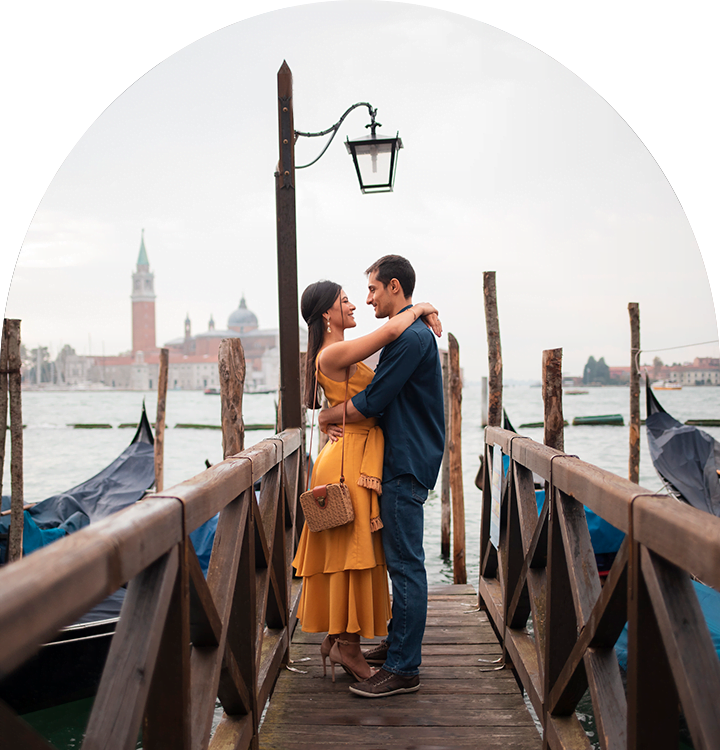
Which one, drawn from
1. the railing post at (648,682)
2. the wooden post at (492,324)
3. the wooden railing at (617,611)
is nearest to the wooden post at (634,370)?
the wooden post at (492,324)

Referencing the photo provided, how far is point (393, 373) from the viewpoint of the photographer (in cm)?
223

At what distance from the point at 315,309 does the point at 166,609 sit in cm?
139

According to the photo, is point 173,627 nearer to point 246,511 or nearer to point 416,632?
point 246,511

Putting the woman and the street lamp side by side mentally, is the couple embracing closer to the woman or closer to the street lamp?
the woman

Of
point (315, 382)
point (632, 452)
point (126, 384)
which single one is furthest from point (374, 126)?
point (126, 384)

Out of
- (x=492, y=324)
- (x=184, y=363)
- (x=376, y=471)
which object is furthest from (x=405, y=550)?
(x=184, y=363)

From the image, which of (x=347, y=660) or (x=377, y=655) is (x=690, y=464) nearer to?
(x=377, y=655)

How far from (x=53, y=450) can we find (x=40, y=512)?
85.4ft

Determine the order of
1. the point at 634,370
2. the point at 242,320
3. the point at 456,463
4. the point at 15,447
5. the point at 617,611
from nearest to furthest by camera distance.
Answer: the point at 617,611
the point at 15,447
the point at 456,463
the point at 634,370
the point at 242,320

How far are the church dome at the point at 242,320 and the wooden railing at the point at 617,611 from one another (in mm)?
103693

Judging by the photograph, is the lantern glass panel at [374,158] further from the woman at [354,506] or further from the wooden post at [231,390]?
the woman at [354,506]

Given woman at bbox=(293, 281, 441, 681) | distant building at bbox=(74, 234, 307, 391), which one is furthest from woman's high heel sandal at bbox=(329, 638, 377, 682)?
distant building at bbox=(74, 234, 307, 391)

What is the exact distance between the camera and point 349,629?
7.57 feet

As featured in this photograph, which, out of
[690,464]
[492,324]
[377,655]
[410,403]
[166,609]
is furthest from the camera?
[690,464]
